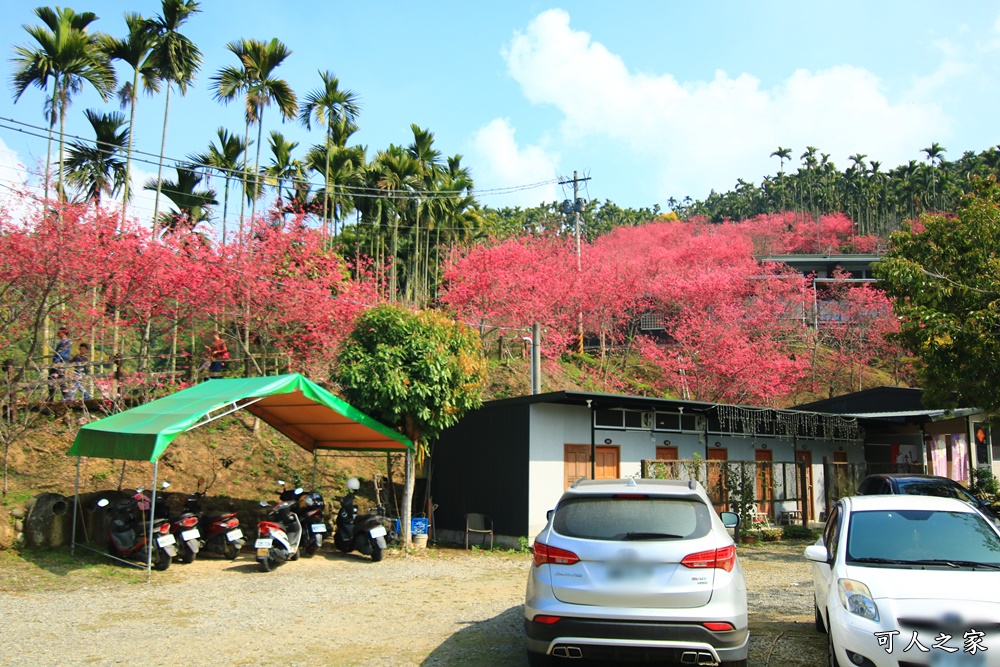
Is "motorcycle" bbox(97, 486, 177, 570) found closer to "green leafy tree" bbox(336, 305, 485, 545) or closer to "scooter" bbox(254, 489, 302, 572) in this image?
"scooter" bbox(254, 489, 302, 572)

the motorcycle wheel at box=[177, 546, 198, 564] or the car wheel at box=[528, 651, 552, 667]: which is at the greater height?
the car wheel at box=[528, 651, 552, 667]

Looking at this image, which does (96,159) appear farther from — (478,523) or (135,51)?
(478,523)

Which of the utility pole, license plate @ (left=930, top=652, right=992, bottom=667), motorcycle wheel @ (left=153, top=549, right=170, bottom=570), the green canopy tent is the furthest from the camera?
the utility pole

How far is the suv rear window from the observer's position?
17.6 ft

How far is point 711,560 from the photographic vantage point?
5.21 metres

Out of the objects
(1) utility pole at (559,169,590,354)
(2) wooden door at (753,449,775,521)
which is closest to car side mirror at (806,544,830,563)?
(2) wooden door at (753,449,775,521)

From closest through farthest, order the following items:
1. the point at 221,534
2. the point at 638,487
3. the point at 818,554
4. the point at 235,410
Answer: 1. the point at 638,487
2. the point at 818,554
3. the point at 235,410
4. the point at 221,534

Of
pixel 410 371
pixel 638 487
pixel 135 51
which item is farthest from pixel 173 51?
pixel 638 487

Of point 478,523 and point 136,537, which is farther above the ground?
point 136,537

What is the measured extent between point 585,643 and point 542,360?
2421 centimetres

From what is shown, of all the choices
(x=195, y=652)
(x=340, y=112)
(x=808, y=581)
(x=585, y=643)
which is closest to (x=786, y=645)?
(x=585, y=643)

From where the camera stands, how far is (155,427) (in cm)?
1078

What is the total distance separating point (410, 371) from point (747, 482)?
7.71m

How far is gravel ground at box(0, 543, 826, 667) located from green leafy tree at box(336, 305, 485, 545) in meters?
2.87
